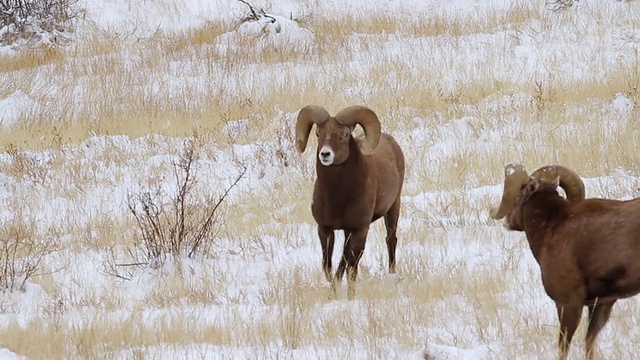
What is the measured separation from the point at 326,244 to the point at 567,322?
280cm

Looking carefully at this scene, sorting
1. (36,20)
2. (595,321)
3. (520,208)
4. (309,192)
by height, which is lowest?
(309,192)

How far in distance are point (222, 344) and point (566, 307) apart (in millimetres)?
2234

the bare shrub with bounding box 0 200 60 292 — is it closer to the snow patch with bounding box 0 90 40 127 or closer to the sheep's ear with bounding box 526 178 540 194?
the sheep's ear with bounding box 526 178 540 194

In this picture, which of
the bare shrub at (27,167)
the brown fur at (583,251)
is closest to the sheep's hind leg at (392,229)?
the brown fur at (583,251)

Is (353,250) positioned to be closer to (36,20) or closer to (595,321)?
(595,321)

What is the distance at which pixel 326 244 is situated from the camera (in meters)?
7.17

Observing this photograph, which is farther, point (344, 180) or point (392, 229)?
point (392, 229)

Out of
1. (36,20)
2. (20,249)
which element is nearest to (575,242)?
(20,249)

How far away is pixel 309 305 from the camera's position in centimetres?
650

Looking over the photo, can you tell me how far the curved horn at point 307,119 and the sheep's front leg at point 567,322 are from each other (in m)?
2.86

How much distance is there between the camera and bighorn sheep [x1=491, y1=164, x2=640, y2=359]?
4492mm

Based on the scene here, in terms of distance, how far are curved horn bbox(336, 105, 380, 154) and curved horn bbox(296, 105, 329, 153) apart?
0.42 feet

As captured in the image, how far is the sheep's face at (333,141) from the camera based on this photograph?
22.1ft

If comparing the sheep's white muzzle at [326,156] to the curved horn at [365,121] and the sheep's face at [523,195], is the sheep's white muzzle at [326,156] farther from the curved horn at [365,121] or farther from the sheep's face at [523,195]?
the sheep's face at [523,195]
